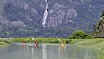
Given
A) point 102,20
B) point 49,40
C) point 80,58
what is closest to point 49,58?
point 80,58

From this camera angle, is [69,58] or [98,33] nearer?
[69,58]

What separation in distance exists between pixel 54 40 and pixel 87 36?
20.8 m

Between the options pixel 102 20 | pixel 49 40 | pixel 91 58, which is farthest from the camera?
pixel 49 40

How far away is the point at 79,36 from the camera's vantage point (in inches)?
6757

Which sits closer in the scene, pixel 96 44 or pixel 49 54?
pixel 49 54

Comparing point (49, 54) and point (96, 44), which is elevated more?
point (49, 54)

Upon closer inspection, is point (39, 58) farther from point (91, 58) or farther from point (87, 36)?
point (87, 36)

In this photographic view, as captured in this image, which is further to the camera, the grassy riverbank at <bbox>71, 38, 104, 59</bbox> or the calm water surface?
the grassy riverbank at <bbox>71, 38, 104, 59</bbox>

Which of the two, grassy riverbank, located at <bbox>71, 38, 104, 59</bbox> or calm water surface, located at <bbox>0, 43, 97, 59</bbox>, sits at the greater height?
calm water surface, located at <bbox>0, 43, 97, 59</bbox>

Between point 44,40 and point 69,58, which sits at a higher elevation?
point 69,58

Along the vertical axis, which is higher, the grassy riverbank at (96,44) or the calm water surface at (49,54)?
the calm water surface at (49,54)

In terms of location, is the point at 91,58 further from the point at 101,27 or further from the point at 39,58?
the point at 101,27

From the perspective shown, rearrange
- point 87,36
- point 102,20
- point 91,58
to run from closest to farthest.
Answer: point 91,58 → point 102,20 → point 87,36

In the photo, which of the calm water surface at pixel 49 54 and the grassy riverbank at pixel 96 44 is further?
the grassy riverbank at pixel 96 44
